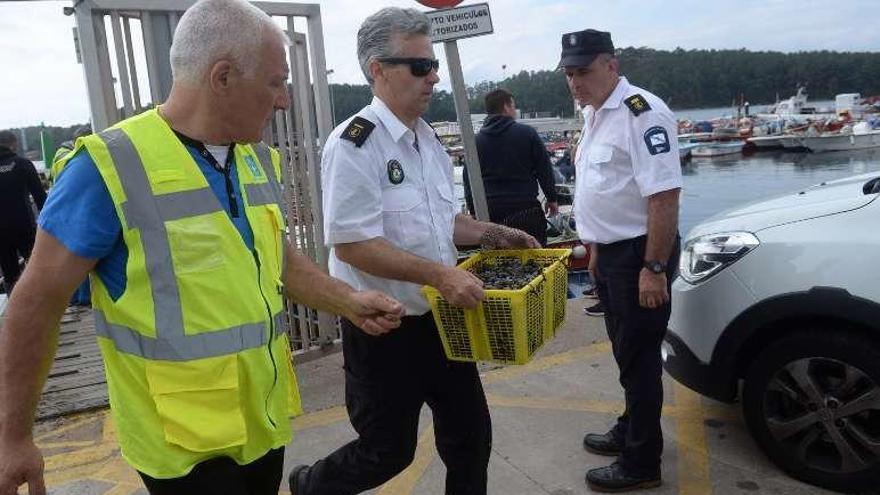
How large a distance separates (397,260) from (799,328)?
6.49 ft

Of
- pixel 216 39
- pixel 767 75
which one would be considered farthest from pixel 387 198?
pixel 767 75

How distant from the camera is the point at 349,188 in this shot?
7.78 feet

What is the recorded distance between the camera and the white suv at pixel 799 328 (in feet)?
9.71

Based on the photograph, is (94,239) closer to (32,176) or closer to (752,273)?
(752,273)

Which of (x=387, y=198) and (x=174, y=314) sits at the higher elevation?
(x=387, y=198)

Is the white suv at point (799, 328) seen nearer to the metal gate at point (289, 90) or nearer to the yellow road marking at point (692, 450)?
the yellow road marking at point (692, 450)


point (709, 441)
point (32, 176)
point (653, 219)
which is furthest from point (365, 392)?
point (32, 176)

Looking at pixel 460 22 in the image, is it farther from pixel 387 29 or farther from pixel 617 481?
pixel 617 481

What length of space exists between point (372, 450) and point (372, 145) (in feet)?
3.65

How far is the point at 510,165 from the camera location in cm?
621

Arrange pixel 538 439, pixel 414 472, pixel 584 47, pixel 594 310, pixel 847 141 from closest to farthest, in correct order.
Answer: pixel 584 47 < pixel 414 472 < pixel 538 439 < pixel 594 310 < pixel 847 141

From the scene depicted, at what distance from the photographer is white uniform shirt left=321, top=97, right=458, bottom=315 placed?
237cm

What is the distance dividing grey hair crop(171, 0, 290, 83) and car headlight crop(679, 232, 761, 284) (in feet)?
8.13

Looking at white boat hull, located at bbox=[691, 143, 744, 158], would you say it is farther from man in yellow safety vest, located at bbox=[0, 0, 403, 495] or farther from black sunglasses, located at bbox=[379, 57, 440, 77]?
man in yellow safety vest, located at bbox=[0, 0, 403, 495]
